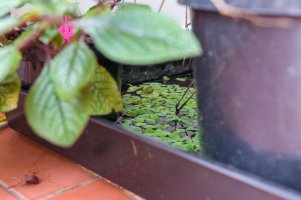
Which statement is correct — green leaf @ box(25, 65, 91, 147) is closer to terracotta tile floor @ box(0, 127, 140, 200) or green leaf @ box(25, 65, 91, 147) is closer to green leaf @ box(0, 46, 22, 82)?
green leaf @ box(0, 46, 22, 82)

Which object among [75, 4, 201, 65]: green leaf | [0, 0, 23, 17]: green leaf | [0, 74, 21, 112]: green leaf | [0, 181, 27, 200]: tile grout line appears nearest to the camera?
[75, 4, 201, 65]: green leaf

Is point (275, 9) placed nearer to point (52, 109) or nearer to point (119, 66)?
point (52, 109)

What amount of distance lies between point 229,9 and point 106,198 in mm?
405

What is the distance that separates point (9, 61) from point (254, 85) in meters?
0.26

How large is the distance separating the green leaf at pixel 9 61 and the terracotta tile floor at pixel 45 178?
349 millimetres

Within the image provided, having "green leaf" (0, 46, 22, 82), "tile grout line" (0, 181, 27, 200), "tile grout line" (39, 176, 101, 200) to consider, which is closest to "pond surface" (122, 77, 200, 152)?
"tile grout line" (39, 176, 101, 200)

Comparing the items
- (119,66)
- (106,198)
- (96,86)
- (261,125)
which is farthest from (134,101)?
(261,125)

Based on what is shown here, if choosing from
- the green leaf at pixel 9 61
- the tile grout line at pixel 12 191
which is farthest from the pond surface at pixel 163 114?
the green leaf at pixel 9 61

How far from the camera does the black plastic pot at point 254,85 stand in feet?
1.44

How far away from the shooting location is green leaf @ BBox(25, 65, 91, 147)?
16.9 inches

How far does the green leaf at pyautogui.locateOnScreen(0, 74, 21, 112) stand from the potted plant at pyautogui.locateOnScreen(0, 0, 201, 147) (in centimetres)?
13

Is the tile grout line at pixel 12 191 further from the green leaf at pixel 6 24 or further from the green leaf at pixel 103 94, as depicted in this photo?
the green leaf at pixel 6 24

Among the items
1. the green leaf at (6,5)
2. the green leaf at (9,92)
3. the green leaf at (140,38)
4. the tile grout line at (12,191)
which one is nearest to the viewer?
the green leaf at (140,38)

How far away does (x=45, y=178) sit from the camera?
2.57 feet
